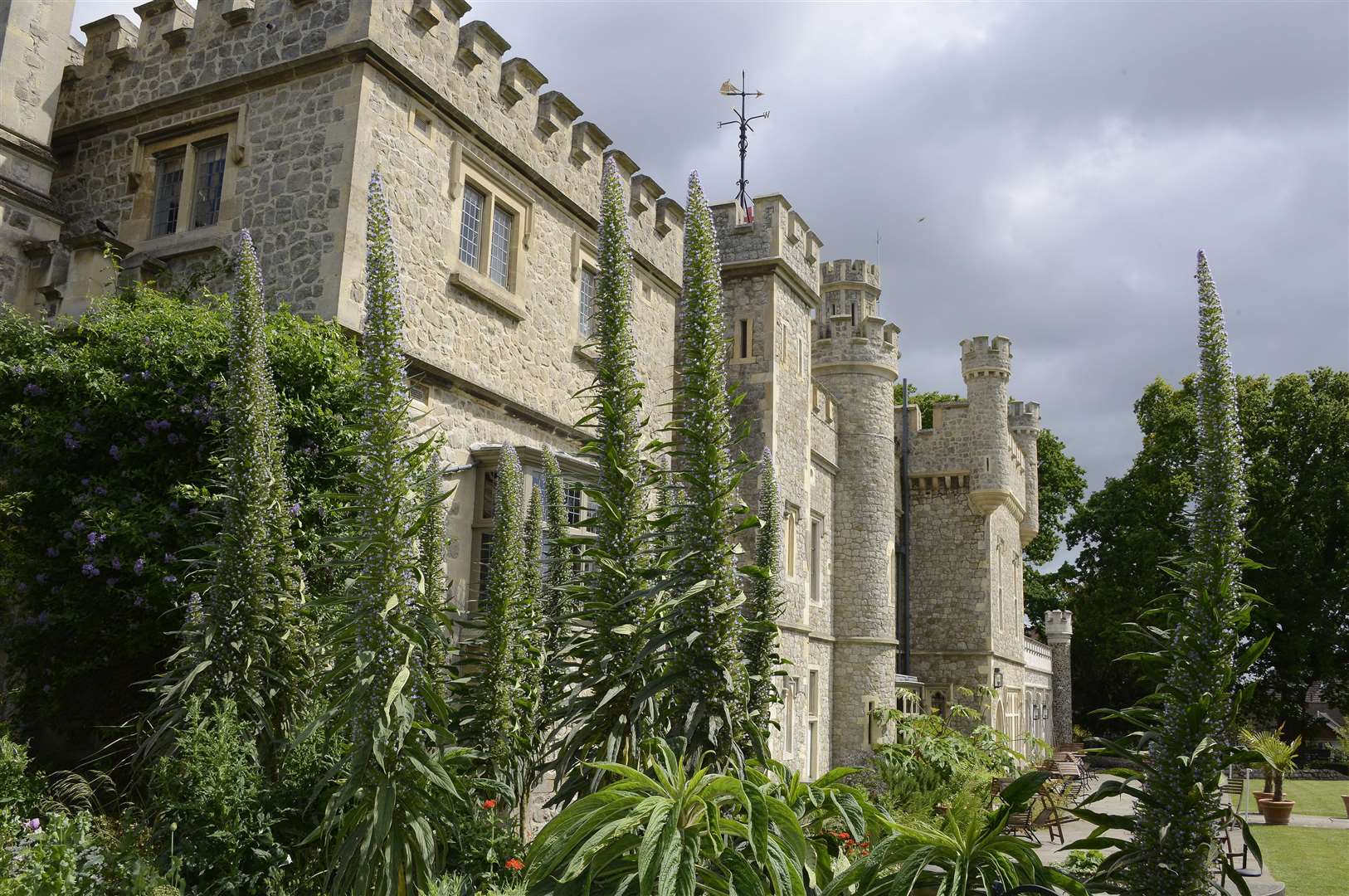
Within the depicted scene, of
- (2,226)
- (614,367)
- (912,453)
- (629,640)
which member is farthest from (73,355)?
(912,453)

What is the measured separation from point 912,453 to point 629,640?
85.1 ft

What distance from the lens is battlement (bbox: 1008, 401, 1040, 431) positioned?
120 feet

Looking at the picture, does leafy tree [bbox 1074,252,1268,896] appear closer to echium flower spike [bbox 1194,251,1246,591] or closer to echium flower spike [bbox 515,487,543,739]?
echium flower spike [bbox 1194,251,1246,591]

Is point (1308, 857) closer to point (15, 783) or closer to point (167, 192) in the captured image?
point (15, 783)

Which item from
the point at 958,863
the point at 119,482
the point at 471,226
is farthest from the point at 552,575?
the point at 958,863

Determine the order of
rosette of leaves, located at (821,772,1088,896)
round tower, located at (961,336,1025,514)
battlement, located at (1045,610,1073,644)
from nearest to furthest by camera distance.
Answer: rosette of leaves, located at (821,772,1088,896) → round tower, located at (961,336,1025,514) → battlement, located at (1045,610,1073,644)

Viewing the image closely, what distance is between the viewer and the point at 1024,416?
121 feet

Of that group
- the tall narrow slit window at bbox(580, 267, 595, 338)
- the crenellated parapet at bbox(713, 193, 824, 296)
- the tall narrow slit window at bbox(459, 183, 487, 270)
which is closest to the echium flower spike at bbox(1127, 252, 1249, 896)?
the tall narrow slit window at bbox(459, 183, 487, 270)

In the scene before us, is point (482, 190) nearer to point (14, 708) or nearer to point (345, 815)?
point (14, 708)

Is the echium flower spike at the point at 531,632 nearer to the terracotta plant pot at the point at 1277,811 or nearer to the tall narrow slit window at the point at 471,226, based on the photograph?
the tall narrow slit window at the point at 471,226

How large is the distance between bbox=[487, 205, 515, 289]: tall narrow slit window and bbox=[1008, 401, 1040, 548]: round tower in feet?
90.0

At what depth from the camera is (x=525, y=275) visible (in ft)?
41.6

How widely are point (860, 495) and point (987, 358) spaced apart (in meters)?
9.45

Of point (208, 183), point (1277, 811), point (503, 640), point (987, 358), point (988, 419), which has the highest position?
point (987, 358)
